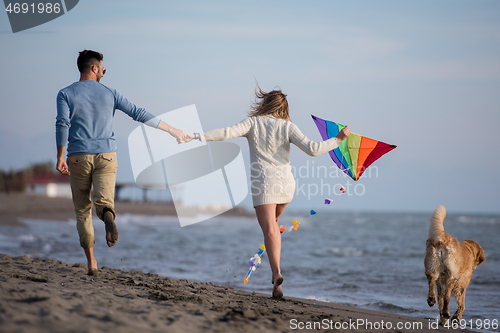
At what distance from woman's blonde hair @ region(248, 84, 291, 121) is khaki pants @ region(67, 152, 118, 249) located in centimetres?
164

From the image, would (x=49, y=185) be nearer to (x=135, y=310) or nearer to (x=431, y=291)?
(x=135, y=310)

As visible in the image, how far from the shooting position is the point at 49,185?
4653 centimetres

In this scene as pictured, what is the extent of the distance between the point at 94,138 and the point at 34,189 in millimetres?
46287

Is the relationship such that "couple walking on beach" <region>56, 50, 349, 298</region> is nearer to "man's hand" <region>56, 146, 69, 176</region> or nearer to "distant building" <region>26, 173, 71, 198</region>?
"man's hand" <region>56, 146, 69, 176</region>

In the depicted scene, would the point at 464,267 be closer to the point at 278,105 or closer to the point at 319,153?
the point at 319,153

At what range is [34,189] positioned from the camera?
44.2m

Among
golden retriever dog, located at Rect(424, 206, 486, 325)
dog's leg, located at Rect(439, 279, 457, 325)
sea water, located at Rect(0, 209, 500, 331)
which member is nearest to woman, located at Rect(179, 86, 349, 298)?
golden retriever dog, located at Rect(424, 206, 486, 325)

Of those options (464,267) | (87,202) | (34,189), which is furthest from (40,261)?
(34,189)

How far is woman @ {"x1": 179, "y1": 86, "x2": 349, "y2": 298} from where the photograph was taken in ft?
13.2

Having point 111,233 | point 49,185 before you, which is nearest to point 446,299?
point 111,233

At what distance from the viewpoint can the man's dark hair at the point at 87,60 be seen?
163 inches

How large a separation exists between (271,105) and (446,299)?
2.77 metres

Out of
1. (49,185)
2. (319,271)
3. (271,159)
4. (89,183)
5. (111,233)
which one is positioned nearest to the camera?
(111,233)

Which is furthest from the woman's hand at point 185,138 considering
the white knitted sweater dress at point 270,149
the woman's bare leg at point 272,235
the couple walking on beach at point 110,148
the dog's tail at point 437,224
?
the dog's tail at point 437,224
